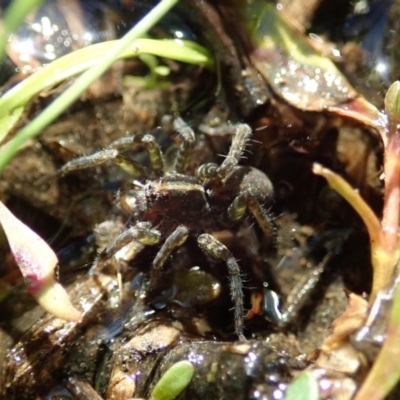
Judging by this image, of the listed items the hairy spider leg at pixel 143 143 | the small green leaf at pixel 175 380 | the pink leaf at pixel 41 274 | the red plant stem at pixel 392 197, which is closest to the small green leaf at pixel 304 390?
the small green leaf at pixel 175 380

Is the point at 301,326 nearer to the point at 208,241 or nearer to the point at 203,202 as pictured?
the point at 208,241

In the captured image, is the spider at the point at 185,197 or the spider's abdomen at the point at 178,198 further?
the spider's abdomen at the point at 178,198

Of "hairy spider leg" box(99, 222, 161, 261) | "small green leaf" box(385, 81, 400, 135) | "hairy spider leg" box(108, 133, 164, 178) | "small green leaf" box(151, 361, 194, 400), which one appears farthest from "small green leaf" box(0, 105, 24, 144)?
"small green leaf" box(385, 81, 400, 135)

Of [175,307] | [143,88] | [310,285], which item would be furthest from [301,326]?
[143,88]

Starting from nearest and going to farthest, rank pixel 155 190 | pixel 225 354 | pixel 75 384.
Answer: pixel 225 354
pixel 75 384
pixel 155 190

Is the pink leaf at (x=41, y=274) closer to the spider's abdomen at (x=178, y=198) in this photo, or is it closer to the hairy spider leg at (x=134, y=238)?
the hairy spider leg at (x=134, y=238)

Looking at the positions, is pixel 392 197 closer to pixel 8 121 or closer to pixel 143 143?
pixel 143 143
